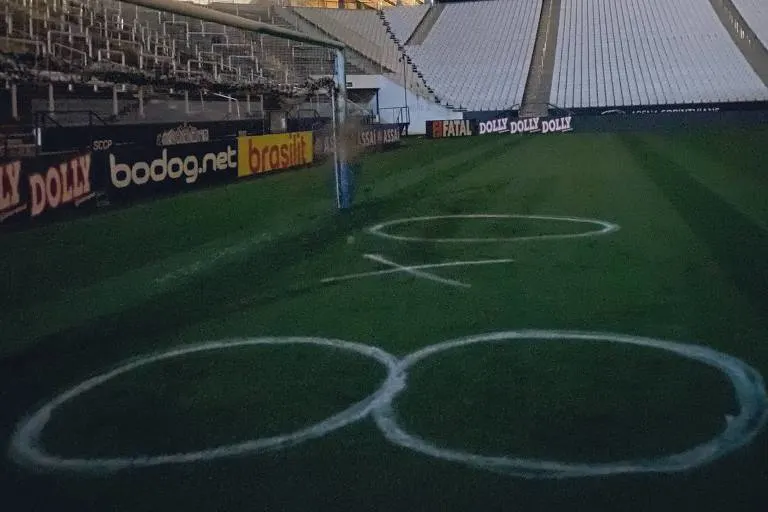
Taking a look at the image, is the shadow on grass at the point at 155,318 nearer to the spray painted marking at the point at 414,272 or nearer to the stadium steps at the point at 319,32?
the spray painted marking at the point at 414,272

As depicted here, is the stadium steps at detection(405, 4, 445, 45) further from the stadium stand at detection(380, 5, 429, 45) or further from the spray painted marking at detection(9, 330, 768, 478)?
the spray painted marking at detection(9, 330, 768, 478)

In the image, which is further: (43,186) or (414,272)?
(43,186)

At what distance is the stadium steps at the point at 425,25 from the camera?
47844 mm

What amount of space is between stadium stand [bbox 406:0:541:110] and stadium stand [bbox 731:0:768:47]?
40.3 feet

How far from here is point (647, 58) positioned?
44.5 meters

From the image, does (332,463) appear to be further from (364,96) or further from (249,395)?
(364,96)

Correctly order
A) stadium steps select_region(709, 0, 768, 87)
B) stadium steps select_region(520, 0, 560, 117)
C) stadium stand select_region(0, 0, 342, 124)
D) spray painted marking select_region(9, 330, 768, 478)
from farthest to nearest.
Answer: stadium steps select_region(709, 0, 768, 87) < stadium steps select_region(520, 0, 560, 117) < stadium stand select_region(0, 0, 342, 124) < spray painted marking select_region(9, 330, 768, 478)

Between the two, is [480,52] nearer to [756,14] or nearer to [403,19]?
[403,19]

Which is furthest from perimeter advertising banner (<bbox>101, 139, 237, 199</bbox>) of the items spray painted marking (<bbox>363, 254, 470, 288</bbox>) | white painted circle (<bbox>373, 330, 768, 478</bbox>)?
white painted circle (<bbox>373, 330, 768, 478</bbox>)

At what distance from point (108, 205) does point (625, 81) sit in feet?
117

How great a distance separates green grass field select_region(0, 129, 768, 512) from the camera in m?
3.25

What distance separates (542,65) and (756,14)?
1392 centimetres

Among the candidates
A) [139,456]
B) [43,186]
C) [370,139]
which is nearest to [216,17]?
[43,186]

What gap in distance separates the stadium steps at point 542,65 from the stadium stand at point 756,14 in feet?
36.0
